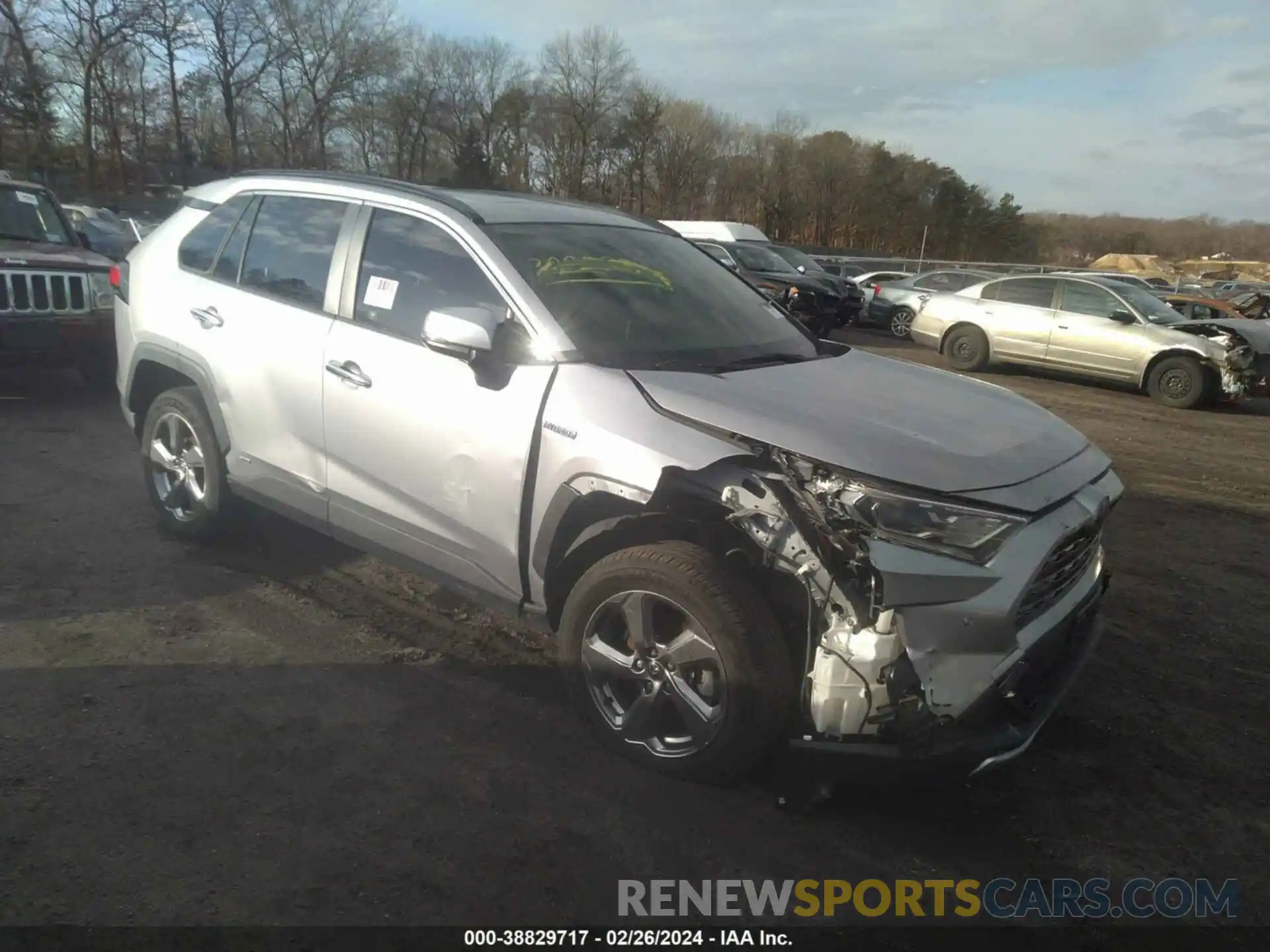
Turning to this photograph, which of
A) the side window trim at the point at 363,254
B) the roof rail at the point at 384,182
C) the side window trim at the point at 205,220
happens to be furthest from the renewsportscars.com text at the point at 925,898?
the side window trim at the point at 205,220

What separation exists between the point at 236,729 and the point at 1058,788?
2900 millimetres

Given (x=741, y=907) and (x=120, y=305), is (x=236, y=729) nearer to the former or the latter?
(x=741, y=907)

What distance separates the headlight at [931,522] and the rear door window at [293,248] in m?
2.53

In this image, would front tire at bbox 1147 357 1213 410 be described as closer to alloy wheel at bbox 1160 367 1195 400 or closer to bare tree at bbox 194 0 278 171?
alloy wheel at bbox 1160 367 1195 400

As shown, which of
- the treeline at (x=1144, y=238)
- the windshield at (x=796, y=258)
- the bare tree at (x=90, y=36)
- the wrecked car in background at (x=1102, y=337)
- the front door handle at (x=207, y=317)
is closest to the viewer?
the front door handle at (x=207, y=317)

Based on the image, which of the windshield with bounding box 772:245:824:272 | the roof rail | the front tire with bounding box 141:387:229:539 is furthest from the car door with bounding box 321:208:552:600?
the windshield with bounding box 772:245:824:272

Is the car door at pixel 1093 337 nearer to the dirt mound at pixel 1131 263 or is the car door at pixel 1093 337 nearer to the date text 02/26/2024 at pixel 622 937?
the date text 02/26/2024 at pixel 622 937

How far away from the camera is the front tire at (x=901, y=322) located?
18.8 meters

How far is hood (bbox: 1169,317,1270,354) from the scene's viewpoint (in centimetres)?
1198

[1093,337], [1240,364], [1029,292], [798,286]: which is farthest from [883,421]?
[798,286]

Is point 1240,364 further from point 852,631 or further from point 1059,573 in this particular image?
point 852,631

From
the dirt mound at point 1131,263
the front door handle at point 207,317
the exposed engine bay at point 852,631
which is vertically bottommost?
the exposed engine bay at point 852,631

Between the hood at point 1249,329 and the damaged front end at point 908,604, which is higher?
the hood at point 1249,329

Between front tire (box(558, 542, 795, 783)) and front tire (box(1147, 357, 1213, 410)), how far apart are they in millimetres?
11651
